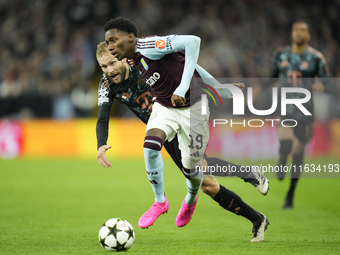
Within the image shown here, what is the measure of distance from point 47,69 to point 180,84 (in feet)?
35.7

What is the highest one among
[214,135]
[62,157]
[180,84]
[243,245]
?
[180,84]

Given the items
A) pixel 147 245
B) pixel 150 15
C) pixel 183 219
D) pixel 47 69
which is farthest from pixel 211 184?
pixel 150 15

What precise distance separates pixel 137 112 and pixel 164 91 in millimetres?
710

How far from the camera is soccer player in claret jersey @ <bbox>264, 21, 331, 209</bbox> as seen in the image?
6.86 m

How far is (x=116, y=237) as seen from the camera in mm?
4223


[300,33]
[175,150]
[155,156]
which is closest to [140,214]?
[175,150]

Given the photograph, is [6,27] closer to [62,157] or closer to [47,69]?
[47,69]

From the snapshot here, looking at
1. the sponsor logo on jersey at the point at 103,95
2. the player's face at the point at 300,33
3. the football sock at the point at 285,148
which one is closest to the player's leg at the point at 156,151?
the sponsor logo on jersey at the point at 103,95

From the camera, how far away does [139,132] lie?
12906 millimetres

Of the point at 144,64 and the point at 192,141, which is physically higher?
the point at 144,64

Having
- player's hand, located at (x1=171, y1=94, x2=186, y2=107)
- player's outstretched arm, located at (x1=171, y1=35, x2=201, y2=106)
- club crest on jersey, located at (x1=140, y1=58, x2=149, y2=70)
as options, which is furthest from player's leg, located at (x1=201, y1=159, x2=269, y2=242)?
club crest on jersey, located at (x1=140, y1=58, x2=149, y2=70)

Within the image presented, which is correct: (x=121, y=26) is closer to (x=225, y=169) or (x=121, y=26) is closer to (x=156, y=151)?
(x=156, y=151)

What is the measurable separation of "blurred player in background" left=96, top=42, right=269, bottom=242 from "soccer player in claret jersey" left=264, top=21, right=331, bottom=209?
2.21 metres

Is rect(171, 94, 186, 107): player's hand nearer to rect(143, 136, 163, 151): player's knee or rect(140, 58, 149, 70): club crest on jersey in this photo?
rect(143, 136, 163, 151): player's knee
